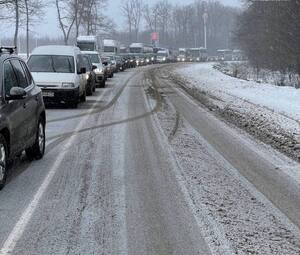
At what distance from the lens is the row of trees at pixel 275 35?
33062 mm

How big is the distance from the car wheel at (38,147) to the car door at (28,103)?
0.83 ft

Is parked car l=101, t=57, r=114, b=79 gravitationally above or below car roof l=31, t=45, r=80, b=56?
below

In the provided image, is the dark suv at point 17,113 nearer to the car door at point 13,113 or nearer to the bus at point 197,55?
the car door at point 13,113

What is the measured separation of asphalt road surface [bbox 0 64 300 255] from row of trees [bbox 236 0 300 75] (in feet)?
70.2

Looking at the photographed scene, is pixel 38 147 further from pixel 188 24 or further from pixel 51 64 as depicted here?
pixel 188 24

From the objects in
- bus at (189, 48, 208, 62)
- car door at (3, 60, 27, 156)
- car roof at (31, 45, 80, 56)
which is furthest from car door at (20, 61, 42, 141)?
bus at (189, 48, 208, 62)

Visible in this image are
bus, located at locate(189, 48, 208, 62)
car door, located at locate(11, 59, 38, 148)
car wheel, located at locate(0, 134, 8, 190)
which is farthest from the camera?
bus, located at locate(189, 48, 208, 62)

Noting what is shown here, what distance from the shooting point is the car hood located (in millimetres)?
18234

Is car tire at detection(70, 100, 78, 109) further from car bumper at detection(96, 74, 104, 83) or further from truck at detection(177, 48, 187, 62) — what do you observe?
truck at detection(177, 48, 187, 62)

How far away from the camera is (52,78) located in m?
18.5

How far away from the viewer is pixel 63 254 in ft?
16.8

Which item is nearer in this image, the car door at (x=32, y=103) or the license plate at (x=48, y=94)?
the car door at (x=32, y=103)

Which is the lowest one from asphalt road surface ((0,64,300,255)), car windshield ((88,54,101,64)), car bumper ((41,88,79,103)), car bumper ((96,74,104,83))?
asphalt road surface ((0,64,300,255))

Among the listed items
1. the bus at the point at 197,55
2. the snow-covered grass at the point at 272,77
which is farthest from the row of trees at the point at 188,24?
the snow-covered grass at the point at 272,77
